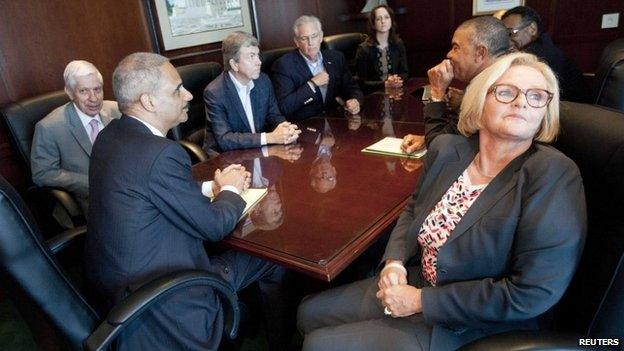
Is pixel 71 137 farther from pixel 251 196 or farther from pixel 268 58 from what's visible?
pixel 268 58

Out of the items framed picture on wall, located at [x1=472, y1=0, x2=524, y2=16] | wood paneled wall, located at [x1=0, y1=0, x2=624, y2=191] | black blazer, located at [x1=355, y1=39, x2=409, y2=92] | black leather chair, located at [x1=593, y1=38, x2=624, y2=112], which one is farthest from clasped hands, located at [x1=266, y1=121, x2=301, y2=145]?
framed picture on wall, located at [x1=472, y1=0, x2=524, y2=16]

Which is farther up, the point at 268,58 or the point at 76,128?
the point at 268,58

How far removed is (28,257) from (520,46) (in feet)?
7.53

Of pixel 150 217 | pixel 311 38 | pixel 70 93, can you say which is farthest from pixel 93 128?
pixel 311 38

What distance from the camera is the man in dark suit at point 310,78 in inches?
108

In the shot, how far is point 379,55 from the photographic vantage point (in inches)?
145

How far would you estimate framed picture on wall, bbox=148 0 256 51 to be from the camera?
312cm

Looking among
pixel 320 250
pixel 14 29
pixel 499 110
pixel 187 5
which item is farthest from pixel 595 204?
pixel 187 5

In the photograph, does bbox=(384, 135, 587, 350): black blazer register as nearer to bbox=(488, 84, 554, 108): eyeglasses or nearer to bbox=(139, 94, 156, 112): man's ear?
bbox=(488, 84, 554, 108): eyeglasses

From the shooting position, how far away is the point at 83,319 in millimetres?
1073

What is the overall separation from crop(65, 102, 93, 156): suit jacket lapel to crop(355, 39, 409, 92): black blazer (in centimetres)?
223

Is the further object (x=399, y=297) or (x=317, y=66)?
(x=317, y=66)

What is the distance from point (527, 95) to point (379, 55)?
8.84ft

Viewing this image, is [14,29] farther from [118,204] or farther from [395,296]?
[395,296]
